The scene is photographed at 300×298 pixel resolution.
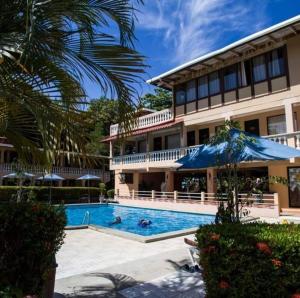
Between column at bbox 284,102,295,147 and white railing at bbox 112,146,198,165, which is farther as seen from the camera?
white railing at bbox 112,146,198,165

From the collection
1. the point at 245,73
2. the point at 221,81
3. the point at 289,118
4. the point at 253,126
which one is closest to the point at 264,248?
the point at 289,118

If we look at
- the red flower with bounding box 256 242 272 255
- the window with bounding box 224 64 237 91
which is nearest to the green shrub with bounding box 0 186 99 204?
the window with bounding box 224 64 237 91

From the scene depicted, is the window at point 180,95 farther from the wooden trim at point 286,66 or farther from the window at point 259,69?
the wooden trim at point 286,66

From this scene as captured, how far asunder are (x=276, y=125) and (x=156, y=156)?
9.97 metres

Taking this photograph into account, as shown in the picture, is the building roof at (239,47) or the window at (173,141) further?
the window at (173,141)

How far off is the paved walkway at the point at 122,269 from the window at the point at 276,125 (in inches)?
497

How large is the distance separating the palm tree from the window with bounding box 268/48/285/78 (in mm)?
16846

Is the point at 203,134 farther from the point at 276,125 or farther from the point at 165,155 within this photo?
the point at 276,125

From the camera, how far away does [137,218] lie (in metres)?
20.2

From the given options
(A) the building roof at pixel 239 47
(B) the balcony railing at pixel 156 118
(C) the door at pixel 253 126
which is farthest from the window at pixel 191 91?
(C) the door at pixel 253 126

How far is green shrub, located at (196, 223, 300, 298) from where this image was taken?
11.0 feet

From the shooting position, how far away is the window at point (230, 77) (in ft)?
68.7

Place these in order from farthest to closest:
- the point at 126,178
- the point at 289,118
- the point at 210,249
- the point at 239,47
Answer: the point at 126,178 → the point at 239,47 → the point at 289,118 → the point at 210,249

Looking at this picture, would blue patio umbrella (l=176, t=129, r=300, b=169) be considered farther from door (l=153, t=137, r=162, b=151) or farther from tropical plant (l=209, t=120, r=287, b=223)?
door (l=153, t=137, r=162, b=151)
